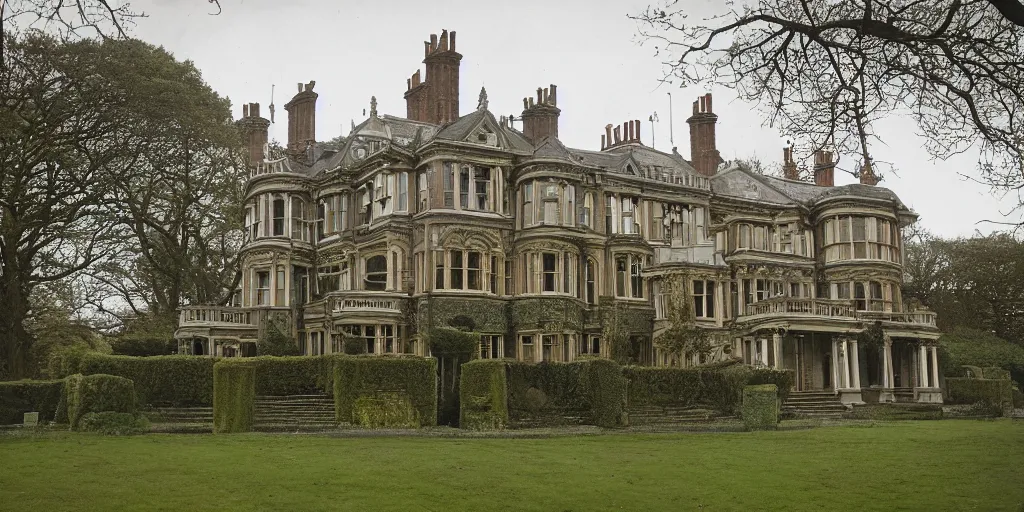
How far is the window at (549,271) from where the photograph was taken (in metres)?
44.2

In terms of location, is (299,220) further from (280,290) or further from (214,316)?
(214,316)

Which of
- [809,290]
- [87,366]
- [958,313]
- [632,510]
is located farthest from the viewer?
[958,313]

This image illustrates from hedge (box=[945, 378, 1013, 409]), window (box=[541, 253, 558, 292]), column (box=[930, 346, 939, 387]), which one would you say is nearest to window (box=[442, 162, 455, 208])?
window (box=[541, 253, 558, 292])

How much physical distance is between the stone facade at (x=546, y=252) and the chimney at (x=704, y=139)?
6.3 inches

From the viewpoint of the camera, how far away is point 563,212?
1763 inches

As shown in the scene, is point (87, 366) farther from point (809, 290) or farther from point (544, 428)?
point (809, 290)

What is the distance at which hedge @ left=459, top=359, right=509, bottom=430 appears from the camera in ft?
104

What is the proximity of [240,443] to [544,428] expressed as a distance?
1021 cm

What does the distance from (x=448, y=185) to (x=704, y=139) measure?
17037 millimetres

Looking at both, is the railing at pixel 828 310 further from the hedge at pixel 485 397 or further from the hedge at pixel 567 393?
the hedge at pixel 485 397

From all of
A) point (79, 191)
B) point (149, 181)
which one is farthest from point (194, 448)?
point (149, 181)

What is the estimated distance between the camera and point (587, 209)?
154ft

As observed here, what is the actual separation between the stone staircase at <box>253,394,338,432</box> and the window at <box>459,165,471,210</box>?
450 inches

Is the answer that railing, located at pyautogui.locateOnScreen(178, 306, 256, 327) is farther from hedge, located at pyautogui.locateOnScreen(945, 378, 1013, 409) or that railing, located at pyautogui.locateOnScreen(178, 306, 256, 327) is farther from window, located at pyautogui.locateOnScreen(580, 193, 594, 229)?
hedge, located at pyautogui.locateOnScreen(945, 378, 1013, 409)
